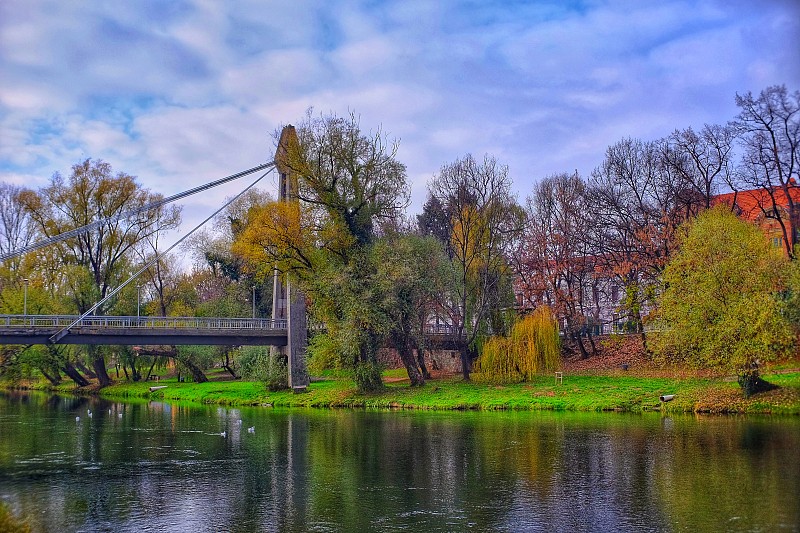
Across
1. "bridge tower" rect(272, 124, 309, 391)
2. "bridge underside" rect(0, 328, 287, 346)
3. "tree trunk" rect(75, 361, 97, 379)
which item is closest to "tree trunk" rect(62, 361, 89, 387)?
"tree trunk" rect(75, 361, 97, 379)

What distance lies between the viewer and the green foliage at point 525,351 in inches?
1761

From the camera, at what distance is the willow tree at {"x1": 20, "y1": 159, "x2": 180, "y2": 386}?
6116cm

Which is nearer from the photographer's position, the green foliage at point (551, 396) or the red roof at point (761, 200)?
the green foliage at point (551, 396)

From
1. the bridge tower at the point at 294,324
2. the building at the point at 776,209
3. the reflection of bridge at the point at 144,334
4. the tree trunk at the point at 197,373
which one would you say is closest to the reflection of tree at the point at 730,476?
the building at the point at 776,209

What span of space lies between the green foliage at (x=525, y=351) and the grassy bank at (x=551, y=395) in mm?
965

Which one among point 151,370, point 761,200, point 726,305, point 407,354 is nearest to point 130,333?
point 407,354

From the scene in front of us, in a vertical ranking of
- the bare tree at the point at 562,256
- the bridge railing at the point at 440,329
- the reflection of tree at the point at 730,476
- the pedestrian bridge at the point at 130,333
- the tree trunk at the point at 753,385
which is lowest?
the reflection of tree at the point at 730,476

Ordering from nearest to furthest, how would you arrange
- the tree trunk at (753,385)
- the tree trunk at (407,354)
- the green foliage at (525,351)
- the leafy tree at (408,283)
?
the tree trunk at (753,385)
the leafy tree at (408,283)
the green foliage at (525,351)
the tree trunk at (407,354)

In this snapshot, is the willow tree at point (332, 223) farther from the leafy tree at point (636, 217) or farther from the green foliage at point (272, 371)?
the leafy tree at point (636, 217)

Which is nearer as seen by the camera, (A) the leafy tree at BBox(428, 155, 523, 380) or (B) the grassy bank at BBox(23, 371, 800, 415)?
(B) the grassy bank at BBox(23, 371, 800, 415)

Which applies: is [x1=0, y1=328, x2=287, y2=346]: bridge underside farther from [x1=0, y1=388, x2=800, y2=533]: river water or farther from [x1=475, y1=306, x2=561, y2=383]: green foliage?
[x1=475, y1=306, x2=561, y2=383]: green foliage

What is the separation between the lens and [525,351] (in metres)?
44.8

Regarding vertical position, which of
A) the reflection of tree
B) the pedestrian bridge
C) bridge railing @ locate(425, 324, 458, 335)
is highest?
the pedestrian bridge

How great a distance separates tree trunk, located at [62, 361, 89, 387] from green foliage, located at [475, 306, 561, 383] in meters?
40.9
